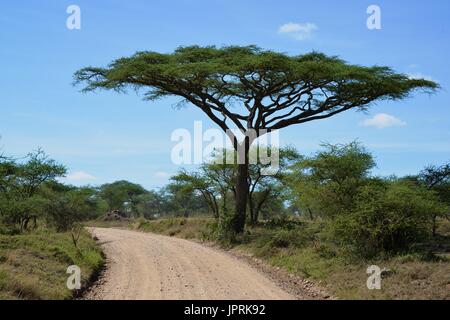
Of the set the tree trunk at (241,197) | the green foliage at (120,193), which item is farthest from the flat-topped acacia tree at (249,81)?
the green foliage at (120,193)

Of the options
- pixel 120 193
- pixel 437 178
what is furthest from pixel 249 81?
pixel 120 193

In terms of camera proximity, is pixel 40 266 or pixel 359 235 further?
pixel 359 235

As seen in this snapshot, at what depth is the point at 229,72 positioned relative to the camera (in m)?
22.3

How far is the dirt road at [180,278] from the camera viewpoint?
10.9m

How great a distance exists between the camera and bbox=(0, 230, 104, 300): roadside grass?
9.92 m

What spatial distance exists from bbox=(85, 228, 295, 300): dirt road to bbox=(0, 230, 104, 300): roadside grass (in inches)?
26.9

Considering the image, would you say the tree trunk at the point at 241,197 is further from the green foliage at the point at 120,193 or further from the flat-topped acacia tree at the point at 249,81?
the green foliage at the point at 120,193

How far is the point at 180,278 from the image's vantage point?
13.0m

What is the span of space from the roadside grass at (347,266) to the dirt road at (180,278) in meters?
1.24

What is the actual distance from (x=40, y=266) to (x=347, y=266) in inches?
315

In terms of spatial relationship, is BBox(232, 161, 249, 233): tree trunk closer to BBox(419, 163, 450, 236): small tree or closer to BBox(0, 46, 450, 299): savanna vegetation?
BBox(0, 46, 450, 299): savanna vegetation

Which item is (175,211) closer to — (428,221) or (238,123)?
(238,123)

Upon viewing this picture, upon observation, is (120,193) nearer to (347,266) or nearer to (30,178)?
(30,178)
